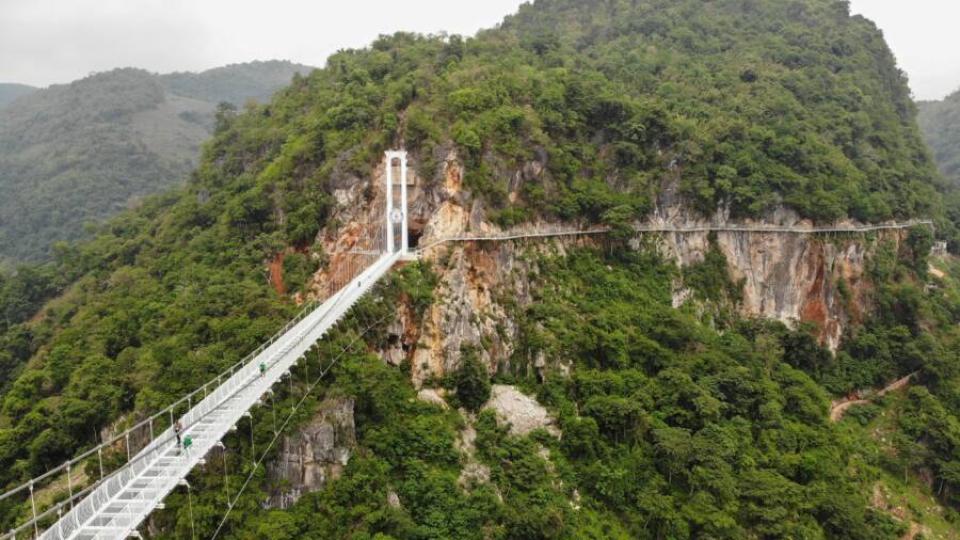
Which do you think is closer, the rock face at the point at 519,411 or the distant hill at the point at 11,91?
the rock face at the point at 519,411

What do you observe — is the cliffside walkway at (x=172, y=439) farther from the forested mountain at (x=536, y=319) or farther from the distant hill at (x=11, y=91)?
the distant hill at (x=11, y=91)

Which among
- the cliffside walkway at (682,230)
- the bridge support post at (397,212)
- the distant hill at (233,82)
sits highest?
the distant hill at (233,82)

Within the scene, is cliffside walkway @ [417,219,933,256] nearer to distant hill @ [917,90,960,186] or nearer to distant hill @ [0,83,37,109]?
distant hill @ [917,90,960,186]

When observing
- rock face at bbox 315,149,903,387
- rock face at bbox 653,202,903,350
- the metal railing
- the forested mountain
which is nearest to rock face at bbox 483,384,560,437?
the forested mountain

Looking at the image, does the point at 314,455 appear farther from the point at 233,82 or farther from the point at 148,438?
the point at 233,82

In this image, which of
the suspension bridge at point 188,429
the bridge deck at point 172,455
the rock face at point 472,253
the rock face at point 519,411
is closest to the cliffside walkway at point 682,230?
the suspension bridge at point 188,429

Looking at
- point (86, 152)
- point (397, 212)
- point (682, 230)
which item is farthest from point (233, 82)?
point (397, 212)

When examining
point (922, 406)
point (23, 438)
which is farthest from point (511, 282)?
point (922, 406)
